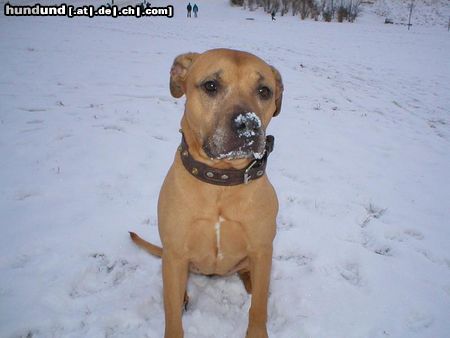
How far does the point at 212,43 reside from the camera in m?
13.9

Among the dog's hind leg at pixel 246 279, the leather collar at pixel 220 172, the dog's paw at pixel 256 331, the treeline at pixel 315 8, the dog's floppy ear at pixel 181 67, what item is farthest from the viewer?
the treeline at pixel 315 8

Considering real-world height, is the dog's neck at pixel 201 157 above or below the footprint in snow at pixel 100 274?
above

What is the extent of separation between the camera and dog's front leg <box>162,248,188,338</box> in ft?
7.59

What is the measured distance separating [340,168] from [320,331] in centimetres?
264

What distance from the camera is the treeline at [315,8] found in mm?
30300

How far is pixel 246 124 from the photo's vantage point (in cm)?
209

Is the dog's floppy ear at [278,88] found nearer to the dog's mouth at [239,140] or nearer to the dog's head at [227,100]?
the dog's head at [227,100]

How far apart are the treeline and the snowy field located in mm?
25070

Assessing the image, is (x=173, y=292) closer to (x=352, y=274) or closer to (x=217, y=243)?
(x=217, y=243)

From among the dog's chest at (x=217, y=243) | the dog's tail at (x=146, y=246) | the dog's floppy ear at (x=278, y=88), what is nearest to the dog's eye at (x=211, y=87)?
the dog's floppy ear at (x=278, y=88)

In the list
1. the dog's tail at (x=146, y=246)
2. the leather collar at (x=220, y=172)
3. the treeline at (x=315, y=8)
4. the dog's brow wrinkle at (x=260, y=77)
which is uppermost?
the treeline at (x=315, y=8)

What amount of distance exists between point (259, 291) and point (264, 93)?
1.32 meters

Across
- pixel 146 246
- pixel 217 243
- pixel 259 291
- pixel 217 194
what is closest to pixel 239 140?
pixel 217 194

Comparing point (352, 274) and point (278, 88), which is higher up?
point (278, 88)
